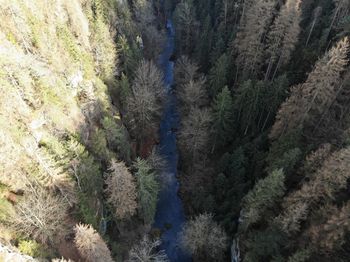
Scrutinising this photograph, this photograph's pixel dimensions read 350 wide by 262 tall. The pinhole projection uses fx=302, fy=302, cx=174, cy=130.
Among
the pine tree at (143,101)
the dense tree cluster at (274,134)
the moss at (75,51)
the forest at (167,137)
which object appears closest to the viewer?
the dense tree cluster at (274,134)

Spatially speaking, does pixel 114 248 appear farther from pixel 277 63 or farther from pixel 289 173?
pixel 277 63

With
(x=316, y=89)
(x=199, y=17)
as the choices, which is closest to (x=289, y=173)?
(x=316, y=89)

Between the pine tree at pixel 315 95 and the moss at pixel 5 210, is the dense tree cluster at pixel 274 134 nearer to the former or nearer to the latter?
the pine tree at pixel 315 95

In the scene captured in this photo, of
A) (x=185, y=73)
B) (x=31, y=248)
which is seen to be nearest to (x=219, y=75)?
(x=185, y=73)

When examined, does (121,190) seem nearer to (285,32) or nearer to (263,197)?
(263,197)

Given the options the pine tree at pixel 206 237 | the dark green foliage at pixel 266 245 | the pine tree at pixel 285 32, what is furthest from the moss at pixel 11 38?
the dark green foliage at pixel 266 245

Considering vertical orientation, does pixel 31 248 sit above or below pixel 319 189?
below
